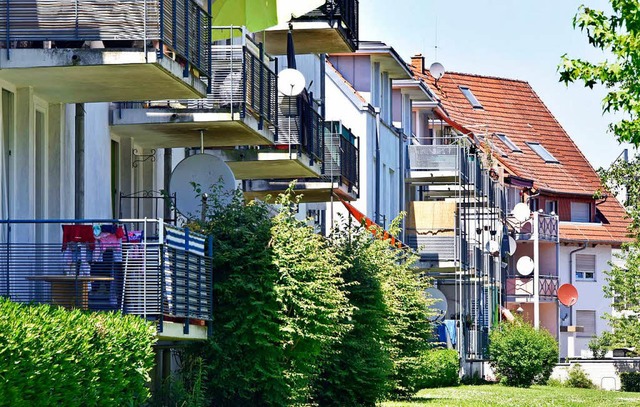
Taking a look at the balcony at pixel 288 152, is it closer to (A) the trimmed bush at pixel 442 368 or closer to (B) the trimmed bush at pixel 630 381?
(A) the trimmed bush at pixel 442 368

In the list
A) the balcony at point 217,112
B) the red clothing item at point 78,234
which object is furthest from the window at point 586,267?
the red clothing item at point 78,234

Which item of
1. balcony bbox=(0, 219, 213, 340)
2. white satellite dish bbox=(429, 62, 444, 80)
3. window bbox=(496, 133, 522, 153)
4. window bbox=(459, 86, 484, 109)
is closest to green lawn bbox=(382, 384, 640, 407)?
balcony bbox=(0, 219, 213, 340)

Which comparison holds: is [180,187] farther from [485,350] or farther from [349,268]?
[485,350]

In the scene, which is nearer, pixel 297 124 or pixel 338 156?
Answer: pixel 297 124

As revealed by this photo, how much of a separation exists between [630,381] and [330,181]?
113 ft

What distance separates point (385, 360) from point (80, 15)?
12.2 meters

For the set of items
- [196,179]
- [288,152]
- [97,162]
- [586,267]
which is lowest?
[586,267]

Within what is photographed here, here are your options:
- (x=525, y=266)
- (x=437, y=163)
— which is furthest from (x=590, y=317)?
(x=437, y=163)

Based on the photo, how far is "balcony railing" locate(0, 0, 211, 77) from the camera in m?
22.6

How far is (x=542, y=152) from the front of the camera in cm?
9669

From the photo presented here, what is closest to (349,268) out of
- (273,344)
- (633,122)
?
(273,344)

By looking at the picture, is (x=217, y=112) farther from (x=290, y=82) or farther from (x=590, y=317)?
(x=590, y=317)

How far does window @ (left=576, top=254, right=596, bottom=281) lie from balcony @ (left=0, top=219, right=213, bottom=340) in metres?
74.4

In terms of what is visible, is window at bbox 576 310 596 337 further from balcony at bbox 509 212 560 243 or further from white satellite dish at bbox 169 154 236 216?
white satellite dish at bbox 169 154 236 216
